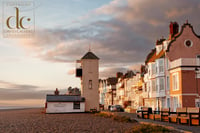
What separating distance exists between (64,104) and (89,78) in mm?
7092

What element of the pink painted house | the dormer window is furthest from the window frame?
the dormer window

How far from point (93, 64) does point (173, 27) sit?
60.1 feet

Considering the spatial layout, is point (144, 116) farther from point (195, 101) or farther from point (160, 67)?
point (160, 67)

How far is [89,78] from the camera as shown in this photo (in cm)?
5903

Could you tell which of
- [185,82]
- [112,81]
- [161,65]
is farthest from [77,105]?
[112,81]

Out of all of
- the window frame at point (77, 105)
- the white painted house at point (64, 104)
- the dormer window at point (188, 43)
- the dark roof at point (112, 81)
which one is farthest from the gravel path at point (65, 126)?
the dark roof at point (112, 81)

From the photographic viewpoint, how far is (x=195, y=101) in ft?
122

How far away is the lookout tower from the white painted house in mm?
1380

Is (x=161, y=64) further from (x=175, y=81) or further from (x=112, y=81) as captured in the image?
(x=112, y=81)

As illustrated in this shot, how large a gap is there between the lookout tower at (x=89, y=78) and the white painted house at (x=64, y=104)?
1380 mm

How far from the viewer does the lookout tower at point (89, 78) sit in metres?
58.3

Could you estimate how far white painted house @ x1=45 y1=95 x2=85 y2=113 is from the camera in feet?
182

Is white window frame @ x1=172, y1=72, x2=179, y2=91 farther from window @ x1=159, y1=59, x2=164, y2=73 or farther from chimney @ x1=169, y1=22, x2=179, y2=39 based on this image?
chimney @ x1=169, y1=22, x2=179, y2=39

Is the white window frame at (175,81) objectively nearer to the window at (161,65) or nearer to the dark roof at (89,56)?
the window at (161,65)
